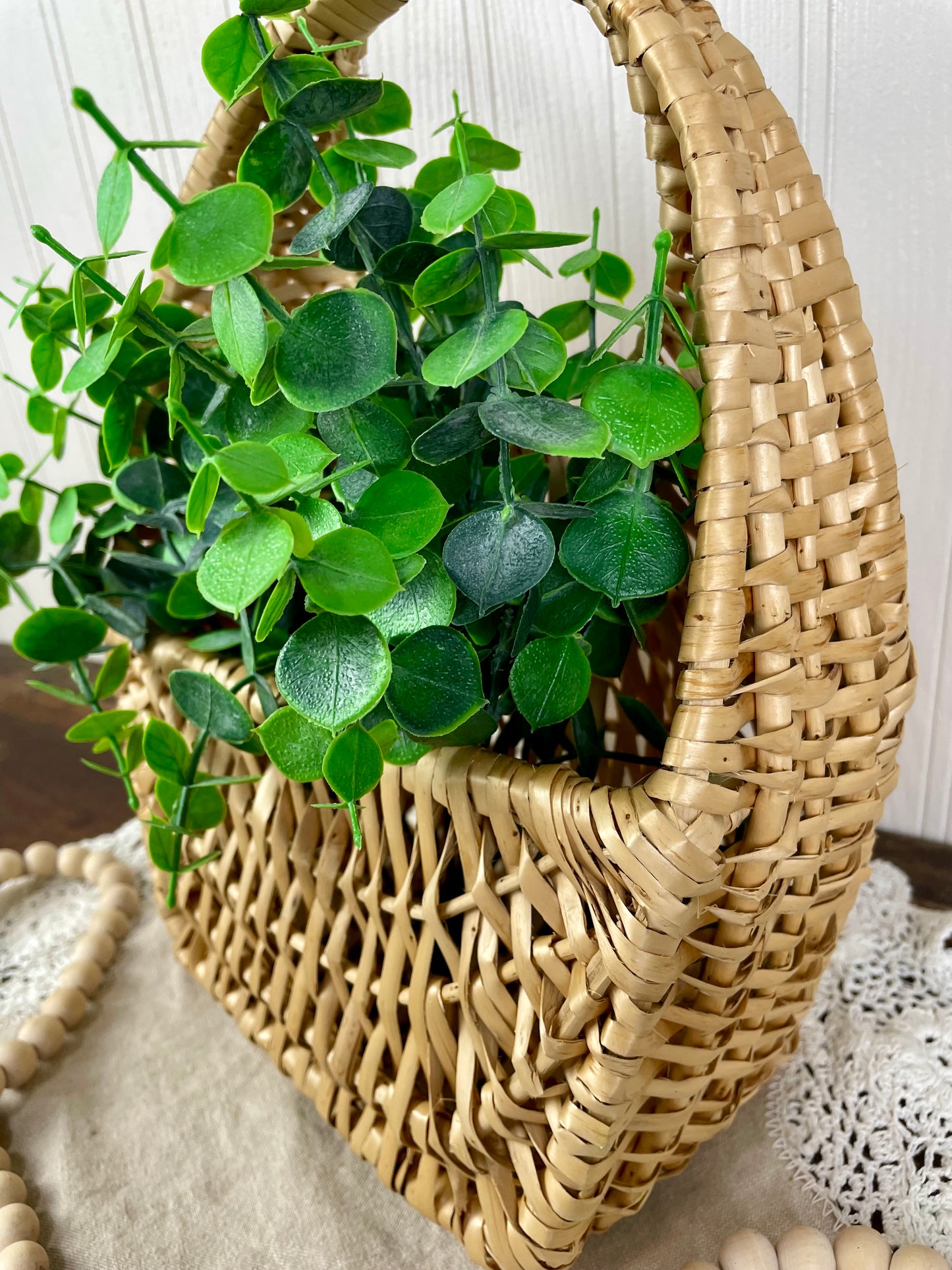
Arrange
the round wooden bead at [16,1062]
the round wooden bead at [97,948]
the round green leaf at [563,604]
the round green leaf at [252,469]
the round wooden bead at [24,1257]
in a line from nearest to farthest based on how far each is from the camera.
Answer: the round green leaf at [252,469] → the round green leaf at [563,604] → the round wooden bead at [24,1257] → the round wooden bead at [16,1062] → the round wooden bead at [97,948]

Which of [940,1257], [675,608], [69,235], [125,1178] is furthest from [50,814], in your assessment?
[940,1257]

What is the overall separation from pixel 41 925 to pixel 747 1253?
0.61m

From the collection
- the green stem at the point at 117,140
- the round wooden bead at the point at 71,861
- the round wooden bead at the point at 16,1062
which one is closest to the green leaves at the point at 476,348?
the green stem at the point at 117,140

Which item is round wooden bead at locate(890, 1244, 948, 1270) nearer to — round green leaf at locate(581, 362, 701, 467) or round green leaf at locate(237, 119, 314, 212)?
round green leaf at locate(581, 362, 701, 467)

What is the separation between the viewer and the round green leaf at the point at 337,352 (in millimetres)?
349

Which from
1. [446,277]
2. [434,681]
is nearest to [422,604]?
[434,681]

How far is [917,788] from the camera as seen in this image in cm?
75

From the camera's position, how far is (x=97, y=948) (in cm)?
77

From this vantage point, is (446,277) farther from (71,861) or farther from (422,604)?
(71,861)

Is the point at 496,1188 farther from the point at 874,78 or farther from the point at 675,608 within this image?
the point at 874,78

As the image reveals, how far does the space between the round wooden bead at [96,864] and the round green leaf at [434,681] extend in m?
0.59

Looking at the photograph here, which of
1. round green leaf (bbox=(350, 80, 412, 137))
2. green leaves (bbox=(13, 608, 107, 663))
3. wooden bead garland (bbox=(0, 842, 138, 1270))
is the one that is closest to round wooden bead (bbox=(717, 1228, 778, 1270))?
wooden bead garland (bbox=(0, 842, 138, 1270))

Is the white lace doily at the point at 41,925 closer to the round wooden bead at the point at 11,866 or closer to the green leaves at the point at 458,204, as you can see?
the round wooden bead at the point at 11,866

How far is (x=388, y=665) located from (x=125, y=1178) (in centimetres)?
45
